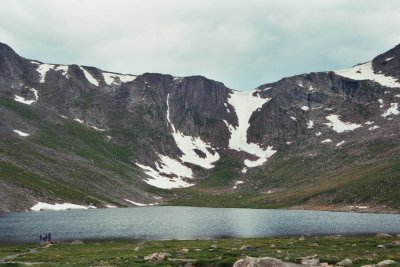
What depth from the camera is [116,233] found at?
91188 mm

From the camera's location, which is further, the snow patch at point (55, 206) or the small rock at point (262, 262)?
the snow patch at point (55, 206)

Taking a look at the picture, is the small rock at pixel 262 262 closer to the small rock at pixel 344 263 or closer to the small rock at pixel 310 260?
the small rock at pixel 344 263

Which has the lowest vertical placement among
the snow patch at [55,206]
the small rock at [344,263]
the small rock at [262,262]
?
the snow patch at [55,206]

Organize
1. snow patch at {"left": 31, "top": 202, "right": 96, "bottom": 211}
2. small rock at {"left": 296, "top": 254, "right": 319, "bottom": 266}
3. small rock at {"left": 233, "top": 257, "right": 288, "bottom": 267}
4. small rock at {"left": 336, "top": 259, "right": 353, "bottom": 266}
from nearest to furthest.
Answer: small rock at {"left": 233, "top": 257, "right": 288, "bottom": 267} → small rock at {"left": 336, "top": 259, "right": 353, "bottom": 266} → small rock at {"left": 296, "top": 254, "right": 319, "bottom": 266} → snow patch at {"left": 31, "top": 202, "right": 96, "bottom": 211}

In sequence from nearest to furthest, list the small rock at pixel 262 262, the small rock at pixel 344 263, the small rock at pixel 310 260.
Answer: the small rock at pixel 262 262 → the small rock at pixel 344 263 → the small rock at pixel 310 260

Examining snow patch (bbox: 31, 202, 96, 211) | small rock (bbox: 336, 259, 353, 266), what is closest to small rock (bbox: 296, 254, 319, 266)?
small rock (bbox: 336, 259, 353, 266)

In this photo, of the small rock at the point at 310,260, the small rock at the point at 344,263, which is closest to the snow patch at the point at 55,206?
the small rock at the point at 310,260

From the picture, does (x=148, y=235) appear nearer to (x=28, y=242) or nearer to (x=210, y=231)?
(x=210, y=231)

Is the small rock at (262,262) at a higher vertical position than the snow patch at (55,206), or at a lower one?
higher

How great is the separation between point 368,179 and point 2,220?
487 feet

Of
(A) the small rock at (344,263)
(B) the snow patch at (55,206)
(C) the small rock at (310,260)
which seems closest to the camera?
(A) the small rock at (344,263)

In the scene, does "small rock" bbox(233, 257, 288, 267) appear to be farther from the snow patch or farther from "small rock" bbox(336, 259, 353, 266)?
the snow patch

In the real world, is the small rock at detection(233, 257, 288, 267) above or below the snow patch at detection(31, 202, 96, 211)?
above

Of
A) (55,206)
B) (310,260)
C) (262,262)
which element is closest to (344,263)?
(310,260)
